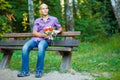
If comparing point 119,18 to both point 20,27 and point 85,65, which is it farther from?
point 20,27

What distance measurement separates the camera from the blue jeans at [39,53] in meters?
8.78

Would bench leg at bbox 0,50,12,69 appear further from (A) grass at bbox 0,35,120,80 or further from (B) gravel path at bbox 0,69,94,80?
(B) gravel path at bbox 0,69,94,80

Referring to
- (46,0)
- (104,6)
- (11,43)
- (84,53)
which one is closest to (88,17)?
(104,6)

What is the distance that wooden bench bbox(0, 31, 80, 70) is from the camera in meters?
9.12

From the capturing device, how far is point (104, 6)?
19.4 metres

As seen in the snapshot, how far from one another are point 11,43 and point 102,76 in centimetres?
262

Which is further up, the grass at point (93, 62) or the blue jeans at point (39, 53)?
the blue jeans at point (39, 53)

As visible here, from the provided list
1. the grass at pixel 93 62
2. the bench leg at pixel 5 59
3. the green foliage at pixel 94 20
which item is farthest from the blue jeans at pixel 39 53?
the green foliage at pixel 94 20

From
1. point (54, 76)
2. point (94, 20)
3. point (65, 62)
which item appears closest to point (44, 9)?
point (65, 62)

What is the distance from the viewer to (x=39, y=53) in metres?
8.79

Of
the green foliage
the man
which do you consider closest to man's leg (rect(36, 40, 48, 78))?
the man

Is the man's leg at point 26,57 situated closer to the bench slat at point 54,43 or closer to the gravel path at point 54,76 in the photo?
the gravel path at point 54,76

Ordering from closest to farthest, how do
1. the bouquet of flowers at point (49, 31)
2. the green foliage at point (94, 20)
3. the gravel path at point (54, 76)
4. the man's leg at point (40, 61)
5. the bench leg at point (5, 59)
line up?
the gravel path at point (54, 76), the man's leg at point (40, 61), the bouquet of flowers at point (49, 31), the bench leg at point (5, 59), the green foliage at point (94, 20)

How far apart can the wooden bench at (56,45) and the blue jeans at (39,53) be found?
0.82 feet
